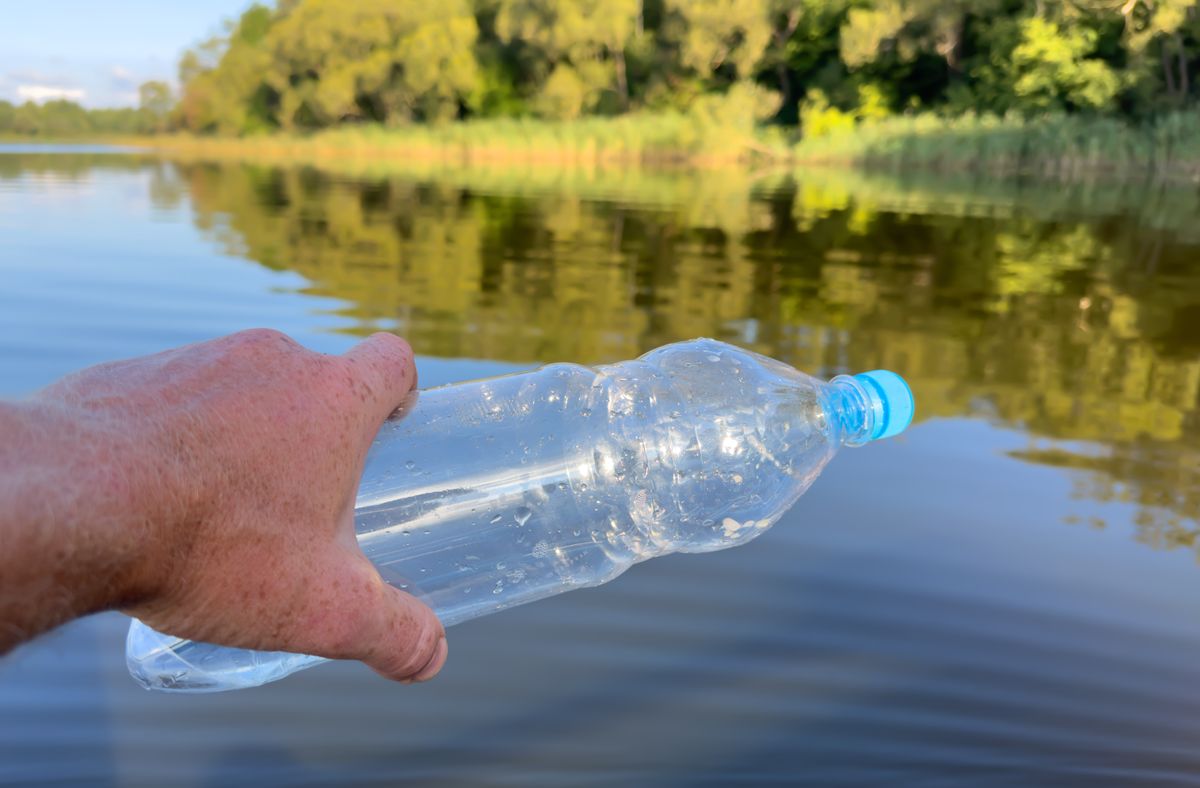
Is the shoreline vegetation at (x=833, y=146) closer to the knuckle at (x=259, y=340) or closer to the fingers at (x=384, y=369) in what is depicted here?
the fingers at (x=384, y=369)

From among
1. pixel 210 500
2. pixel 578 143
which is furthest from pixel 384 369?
pixel 578 143

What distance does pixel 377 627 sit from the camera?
86cm

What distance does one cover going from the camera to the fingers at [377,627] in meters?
0.82

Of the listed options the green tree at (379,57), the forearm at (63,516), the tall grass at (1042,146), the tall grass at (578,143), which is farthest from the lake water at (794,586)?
the green tree at (379,57)

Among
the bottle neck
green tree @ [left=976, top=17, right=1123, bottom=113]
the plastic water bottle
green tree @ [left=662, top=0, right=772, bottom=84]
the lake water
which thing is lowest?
the lake water

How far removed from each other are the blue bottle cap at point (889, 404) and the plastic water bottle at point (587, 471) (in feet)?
1.16

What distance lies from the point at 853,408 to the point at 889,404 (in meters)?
0.05

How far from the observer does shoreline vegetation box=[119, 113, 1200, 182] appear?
83.1 feet

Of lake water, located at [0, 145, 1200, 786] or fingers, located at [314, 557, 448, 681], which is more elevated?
fingers, located at [314, 557, 448, 681]

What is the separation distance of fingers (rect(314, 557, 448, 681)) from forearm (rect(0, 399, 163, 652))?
0.56 feet

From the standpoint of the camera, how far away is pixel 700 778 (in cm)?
173

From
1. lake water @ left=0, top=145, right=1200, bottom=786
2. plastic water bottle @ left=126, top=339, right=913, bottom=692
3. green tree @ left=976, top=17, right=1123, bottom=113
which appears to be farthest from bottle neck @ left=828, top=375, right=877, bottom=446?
green tree @ left=976, top=17, right=1123, bottom=113

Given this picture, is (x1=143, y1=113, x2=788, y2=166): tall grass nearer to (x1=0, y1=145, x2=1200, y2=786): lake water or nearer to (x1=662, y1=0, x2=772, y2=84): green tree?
(x1=662, y1=0, x2=772, y2=84): green tree

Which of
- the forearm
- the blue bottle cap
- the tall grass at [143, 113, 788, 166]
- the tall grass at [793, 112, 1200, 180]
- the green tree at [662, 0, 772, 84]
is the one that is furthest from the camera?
the green tree at [662, 0, 772, 84]
